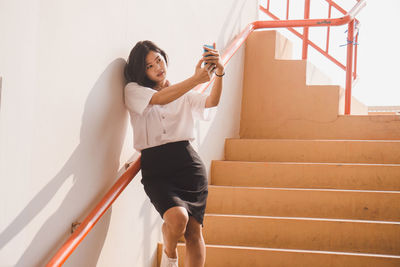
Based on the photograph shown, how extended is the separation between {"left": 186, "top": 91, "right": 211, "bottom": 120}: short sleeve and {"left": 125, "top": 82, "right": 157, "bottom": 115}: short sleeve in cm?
22

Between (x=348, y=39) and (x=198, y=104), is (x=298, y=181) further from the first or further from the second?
(x=348, y=39)

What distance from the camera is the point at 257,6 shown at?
14.8 ft

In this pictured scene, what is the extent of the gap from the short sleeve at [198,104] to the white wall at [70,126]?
1.05ft

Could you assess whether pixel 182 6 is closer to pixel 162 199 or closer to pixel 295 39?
pixel 162 199

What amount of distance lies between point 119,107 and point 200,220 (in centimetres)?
62

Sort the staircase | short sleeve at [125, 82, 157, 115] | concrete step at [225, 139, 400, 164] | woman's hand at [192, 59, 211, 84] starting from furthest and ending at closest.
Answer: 1. concrete step at [225, 139, 400, 164]
2. the staircase
3. short sleeve at [125, 82, 157, 115]
4. woman's hand at [192, 59, 211, 84]

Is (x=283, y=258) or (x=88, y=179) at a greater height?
(x=88, y=179)

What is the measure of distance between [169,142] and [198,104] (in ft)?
0.78

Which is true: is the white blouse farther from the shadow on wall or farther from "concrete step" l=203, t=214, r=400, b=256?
"concrete step" l=203, t=214, r=400, b=256

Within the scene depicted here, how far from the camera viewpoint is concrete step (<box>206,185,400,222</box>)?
2752mm

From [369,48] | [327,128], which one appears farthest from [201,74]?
[369,48]

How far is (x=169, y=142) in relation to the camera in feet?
6.95

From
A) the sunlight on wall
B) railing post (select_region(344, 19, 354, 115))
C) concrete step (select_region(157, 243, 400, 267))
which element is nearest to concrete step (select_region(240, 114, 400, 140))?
railing post (select_region(344, 19, 354, 115))

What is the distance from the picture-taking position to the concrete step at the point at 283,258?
236 centimetres
